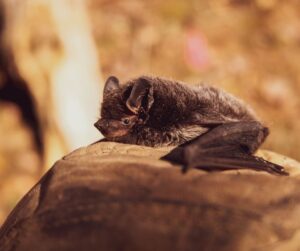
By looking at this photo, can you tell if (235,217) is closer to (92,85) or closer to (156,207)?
(156,207)

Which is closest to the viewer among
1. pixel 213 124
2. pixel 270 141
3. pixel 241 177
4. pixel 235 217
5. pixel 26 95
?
pixel 235 217

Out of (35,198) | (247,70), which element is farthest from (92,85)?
(35,198)

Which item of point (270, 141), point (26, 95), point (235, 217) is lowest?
point (270, 141)

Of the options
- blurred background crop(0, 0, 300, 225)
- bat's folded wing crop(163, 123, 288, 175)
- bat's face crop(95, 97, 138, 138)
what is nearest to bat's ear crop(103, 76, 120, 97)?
bat's face crop(95, 97, 138, 138)

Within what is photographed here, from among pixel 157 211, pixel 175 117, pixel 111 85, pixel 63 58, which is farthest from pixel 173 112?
pixel 63 58

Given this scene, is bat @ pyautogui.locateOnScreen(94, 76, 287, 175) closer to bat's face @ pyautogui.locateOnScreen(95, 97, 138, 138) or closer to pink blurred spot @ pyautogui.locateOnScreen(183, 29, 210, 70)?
bat's face @ pyautogui.locateOnScreen(95, 97, 138, 138)

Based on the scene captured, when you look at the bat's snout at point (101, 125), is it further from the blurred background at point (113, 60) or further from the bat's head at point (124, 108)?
the blurred background at point (113, 60)
